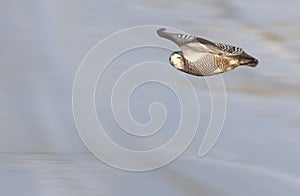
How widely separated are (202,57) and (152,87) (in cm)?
47

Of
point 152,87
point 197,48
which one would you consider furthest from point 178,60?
point 152,87

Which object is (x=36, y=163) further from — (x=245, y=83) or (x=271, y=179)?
(x=245, y=83)

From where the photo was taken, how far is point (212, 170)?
0.89 m

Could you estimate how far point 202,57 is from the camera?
0.62m

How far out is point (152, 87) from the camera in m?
1.10

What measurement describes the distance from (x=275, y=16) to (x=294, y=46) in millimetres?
161

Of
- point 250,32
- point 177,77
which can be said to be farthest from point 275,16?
point 177,77

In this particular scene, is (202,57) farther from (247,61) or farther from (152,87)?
(152,87)

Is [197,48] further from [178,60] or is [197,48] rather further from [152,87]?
[152,87]

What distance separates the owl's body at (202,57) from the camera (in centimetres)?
62

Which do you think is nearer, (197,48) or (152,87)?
(197,48)

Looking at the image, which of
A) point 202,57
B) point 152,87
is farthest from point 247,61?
point 152,87

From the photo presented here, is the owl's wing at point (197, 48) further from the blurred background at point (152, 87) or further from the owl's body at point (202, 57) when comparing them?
the blurred background at point (152, 87)

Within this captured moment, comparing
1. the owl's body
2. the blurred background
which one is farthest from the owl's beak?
the blurred background
